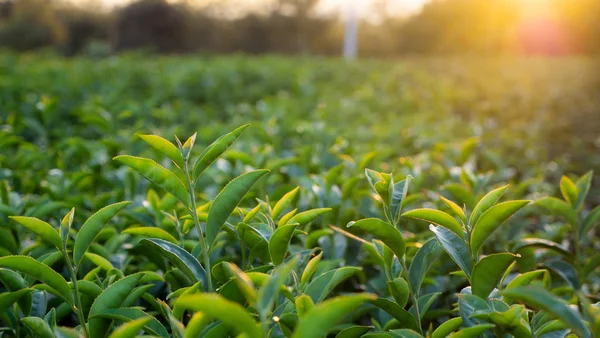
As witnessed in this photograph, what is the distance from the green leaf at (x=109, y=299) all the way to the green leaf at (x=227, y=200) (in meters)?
0.17

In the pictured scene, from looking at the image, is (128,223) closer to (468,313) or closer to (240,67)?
(468,313)

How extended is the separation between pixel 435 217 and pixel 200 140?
260 centimetres

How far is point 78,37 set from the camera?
34.5 metres

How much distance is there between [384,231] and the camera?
1150mm

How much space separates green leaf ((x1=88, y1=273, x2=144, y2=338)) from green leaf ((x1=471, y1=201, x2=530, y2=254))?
687 mm

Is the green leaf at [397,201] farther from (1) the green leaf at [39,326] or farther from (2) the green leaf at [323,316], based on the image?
(1) the green leaf at [39,326]

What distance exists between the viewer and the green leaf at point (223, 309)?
2.39 ft

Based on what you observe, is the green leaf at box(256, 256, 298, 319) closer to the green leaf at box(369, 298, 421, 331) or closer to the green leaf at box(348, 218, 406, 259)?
the green leaf at box(348, 218, 406, 259)

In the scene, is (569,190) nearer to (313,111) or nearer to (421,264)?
(421,264)

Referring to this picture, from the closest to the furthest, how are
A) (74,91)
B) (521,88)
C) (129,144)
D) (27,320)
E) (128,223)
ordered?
(27,320)
(128,223)
(129,144)
(74,91)
(521,88)

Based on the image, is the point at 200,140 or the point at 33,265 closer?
the point at 33,265

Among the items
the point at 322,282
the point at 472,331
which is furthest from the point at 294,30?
the point at 472,331

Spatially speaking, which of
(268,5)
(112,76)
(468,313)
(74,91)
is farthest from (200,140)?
(268,5)

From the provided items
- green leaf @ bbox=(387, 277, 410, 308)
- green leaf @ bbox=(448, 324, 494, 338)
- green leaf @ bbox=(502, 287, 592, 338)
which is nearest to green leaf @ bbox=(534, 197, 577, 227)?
→ green leaf @ bbox=(387, 277, 410, 308)
